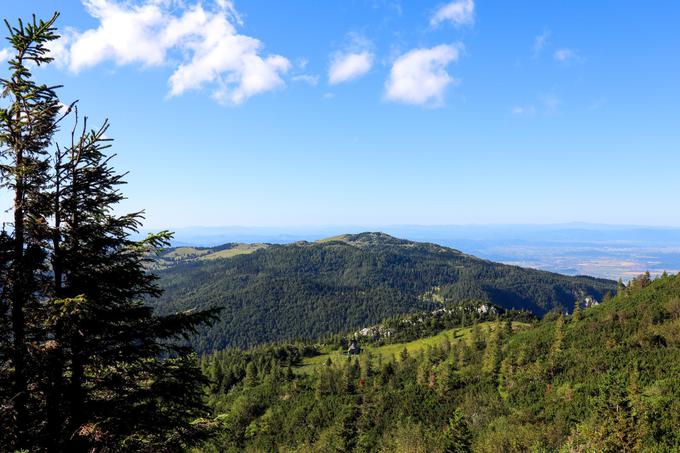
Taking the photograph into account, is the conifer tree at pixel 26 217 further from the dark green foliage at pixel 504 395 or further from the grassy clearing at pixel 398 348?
the grassy clearing at pixel 398 348

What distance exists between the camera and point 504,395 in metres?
101

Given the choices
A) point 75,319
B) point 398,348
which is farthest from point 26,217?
point 398,348

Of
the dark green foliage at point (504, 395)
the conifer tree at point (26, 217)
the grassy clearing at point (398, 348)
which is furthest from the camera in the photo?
the grassy clearing at point (398, 348)

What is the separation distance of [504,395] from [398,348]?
270 feet

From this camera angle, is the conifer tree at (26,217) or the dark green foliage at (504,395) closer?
the conifer tree at (26,217)

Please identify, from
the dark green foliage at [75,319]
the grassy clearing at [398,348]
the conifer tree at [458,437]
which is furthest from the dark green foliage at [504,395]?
the dark green foliage at [75,319]

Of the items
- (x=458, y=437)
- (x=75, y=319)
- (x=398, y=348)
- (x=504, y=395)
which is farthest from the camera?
(x=398, y=348)

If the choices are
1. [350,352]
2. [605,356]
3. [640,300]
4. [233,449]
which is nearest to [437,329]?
[350,352]

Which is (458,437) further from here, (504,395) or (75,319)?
(75,319)

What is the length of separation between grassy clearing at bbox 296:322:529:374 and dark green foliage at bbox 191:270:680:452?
13.2 m

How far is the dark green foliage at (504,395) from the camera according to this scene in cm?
5747

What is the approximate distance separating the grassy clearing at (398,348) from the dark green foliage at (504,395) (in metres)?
13.2

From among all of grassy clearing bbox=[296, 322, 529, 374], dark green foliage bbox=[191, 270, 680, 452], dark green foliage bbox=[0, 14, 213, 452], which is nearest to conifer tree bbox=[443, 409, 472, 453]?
dark green foliage bbox=[191, 270, 680, 452]

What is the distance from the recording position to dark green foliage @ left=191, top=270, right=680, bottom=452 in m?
57.5
